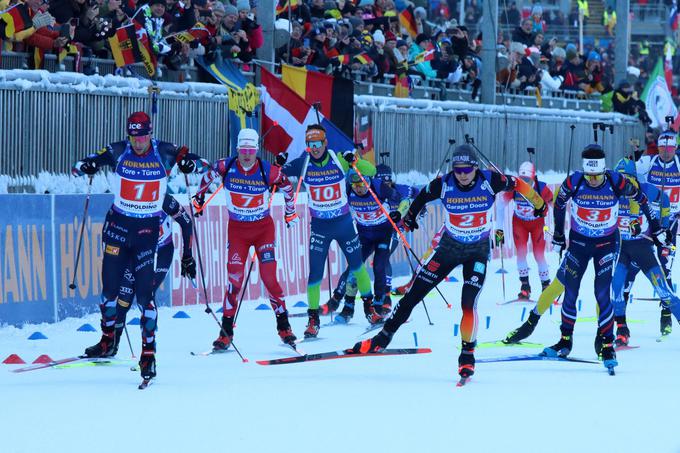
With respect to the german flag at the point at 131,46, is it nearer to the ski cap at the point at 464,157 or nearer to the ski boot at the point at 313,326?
the ski boot at the point at 313,326

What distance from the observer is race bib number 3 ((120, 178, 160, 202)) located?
416 inches

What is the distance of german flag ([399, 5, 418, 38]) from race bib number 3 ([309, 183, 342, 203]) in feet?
37.7

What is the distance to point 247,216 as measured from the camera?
40.1 feet

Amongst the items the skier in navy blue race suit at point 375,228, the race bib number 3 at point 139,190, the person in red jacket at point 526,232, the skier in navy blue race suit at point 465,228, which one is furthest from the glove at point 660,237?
the person in red jacket at point 526,232

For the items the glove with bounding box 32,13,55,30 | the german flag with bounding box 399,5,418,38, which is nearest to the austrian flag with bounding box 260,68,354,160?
the glove with bounding box 32,13,55,30

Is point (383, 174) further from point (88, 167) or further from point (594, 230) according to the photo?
point (88, 167)

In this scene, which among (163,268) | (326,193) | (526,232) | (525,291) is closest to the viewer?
(163,268)

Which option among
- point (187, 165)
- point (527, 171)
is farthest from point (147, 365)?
point (527, 171)

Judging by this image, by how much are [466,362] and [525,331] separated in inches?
99.7

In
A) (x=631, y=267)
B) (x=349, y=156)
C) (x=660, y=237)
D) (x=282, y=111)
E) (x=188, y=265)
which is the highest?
(x=282, y=111)

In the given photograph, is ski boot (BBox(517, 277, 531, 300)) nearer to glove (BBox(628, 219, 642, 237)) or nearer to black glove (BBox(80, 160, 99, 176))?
glove (BBox(628, 219, 642, 237))

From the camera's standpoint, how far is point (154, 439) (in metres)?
7.60

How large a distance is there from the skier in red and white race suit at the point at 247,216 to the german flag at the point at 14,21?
289 centimetres

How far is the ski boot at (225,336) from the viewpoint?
1193cm
